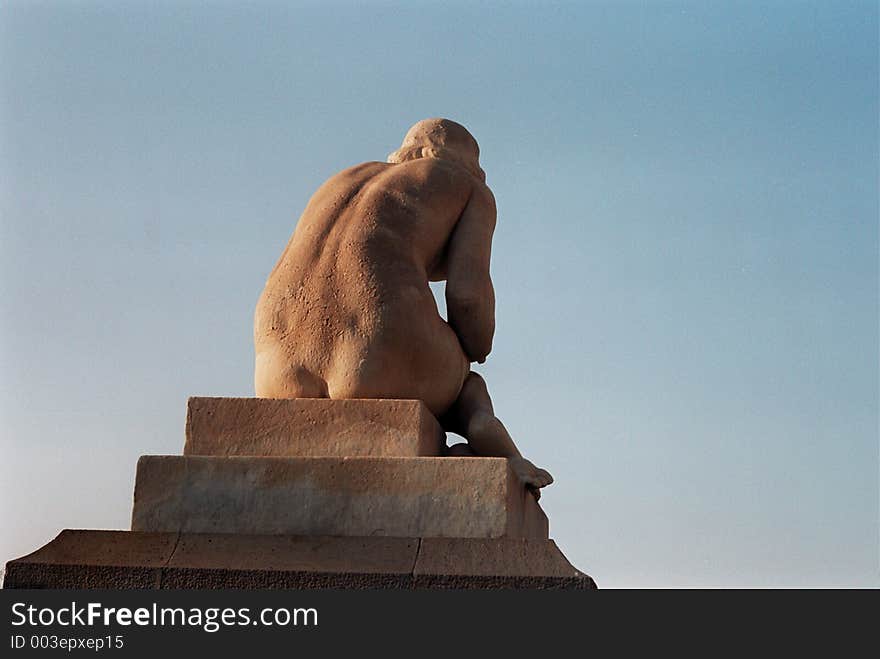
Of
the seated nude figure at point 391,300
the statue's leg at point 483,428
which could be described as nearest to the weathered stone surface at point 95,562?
the seated nude figure at point 391,300

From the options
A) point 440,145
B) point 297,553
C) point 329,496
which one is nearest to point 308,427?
point 329,496

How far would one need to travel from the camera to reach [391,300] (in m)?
7.45

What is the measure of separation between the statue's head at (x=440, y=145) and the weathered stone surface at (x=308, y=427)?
185 cm

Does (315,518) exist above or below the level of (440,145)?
below

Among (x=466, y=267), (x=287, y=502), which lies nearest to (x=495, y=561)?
(x=287, y=502)

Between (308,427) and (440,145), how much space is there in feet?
7.12

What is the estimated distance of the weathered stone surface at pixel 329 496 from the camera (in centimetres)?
666

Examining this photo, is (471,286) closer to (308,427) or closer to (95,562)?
(308,427)

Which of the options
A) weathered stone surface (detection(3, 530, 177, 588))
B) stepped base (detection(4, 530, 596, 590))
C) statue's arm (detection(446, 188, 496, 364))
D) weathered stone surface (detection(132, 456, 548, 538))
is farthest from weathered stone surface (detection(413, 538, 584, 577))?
statue's arm (detection(446, 188, 496, 364))

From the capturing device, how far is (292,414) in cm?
721

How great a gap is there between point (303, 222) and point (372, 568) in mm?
2442

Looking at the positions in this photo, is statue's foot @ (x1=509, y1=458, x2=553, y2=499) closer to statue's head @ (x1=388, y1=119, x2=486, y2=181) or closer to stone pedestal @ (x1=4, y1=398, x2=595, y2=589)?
stone pedestal @ (x1=4, y1=398, x2=595, y2=589)

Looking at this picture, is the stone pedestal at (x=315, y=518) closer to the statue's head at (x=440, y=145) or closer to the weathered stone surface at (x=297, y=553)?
the weathered stone surface at (x=297, y=553)

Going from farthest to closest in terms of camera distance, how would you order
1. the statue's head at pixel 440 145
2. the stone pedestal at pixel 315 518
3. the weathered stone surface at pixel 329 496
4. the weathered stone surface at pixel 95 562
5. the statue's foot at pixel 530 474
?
A: the statue's head at pixel 440 145 < the statue's foot at pixel 530 474 < the weathered stone surface at pixel 329 496 < the weathered stone surface at pixel 95 562 < the stone pedestal at pixel 315 518
